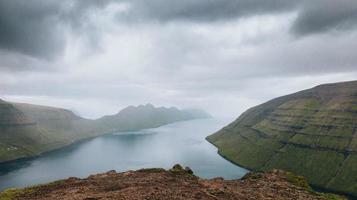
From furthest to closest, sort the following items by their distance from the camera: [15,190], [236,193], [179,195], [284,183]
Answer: [284,183] → [15,190] → [236,193] → [179,195]

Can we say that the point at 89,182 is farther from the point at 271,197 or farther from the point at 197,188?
the point at 271,197

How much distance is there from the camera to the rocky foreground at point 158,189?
77750 mm

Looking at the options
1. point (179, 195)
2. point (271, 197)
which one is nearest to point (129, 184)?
point (179, 195)

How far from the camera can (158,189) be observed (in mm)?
80625

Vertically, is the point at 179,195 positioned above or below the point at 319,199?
above

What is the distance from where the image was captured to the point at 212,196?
78250 mm

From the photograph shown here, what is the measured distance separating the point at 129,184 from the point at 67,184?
19.3 metres

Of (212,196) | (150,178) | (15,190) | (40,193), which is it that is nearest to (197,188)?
(212,196)

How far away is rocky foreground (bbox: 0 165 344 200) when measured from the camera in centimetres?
7775

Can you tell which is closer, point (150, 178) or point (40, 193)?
point (40, 193)

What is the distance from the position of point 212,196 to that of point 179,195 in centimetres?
753

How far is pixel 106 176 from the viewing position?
346ft

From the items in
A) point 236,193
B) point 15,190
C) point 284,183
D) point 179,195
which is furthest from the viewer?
point 284,183

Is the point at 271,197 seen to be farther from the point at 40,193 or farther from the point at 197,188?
the point at 40,193
